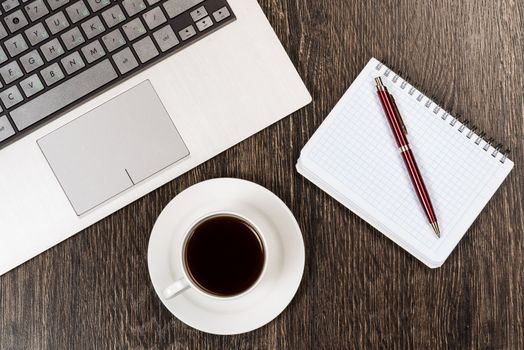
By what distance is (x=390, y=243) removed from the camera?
596mm

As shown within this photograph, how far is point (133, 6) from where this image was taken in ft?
1.88

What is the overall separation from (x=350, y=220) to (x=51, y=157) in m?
0.34

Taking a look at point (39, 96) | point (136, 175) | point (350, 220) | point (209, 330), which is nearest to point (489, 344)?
point (350, 220)

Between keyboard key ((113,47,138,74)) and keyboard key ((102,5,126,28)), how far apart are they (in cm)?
3

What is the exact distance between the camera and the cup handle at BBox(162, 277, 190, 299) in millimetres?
521

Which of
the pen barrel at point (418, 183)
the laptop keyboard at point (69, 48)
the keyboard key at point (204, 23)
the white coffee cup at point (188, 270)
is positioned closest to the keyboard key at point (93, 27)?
the laptop keyboard at point (69, 48)

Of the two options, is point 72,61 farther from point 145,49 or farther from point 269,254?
point 269,254

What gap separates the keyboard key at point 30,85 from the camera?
22.3 inches

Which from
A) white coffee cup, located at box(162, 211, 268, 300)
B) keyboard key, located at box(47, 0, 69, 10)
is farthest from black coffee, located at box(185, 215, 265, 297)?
keyboard key, located at box(47, 0, 69, 10)

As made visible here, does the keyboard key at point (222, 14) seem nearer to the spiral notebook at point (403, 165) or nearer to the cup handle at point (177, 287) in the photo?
the spiral notebook at point (403, 165)

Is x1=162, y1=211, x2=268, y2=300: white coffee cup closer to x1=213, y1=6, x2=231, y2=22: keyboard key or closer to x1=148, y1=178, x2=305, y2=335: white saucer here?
x1=148, y1=178, x2=305, y2=335: white saucer

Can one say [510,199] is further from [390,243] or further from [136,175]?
[136,175]

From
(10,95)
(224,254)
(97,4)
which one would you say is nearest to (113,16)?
(97,4)

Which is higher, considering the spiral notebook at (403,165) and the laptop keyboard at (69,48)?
the laptop keyboard at (69,48)
